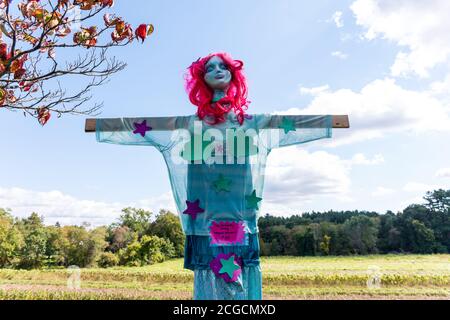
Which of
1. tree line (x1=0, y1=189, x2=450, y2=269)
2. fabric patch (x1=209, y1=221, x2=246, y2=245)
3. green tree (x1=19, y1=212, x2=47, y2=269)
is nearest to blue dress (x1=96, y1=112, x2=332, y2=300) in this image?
fabric patch (x1=209, y1=221, x2=246, y2=245)

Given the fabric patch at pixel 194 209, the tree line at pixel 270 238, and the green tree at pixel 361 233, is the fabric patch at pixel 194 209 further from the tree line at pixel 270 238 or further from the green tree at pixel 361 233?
the green tree at pixel 361 233

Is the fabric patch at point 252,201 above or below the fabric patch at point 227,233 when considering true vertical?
above

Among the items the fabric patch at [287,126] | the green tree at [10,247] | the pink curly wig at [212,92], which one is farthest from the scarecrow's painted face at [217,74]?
the green tree at [10,247]

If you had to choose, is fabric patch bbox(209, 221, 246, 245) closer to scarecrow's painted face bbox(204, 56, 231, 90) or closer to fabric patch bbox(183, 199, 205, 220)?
fabric patch bbox(183, 199, 205, 220)

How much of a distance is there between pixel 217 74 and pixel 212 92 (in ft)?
0.39

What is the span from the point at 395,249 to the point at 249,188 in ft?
20.7

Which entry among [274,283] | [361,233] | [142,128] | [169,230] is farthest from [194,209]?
[361,233]

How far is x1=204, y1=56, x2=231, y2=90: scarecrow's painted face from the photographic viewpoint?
2250 mm

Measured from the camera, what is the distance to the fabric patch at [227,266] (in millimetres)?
2055

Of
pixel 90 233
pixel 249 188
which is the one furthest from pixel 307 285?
pixel 90 233
